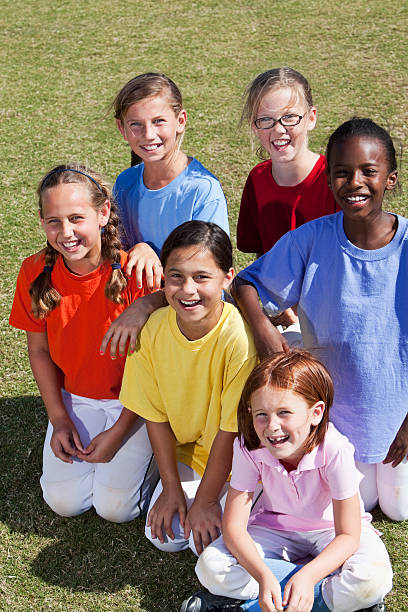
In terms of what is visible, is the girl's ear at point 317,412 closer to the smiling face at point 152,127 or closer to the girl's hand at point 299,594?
the girl's hand at point 299,594

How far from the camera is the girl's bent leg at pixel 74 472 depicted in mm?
3004

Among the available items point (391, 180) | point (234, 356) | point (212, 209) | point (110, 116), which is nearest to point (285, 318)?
point (212, 209)

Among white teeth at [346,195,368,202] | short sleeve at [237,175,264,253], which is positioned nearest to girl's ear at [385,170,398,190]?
white teeth at [346,195,368,202]

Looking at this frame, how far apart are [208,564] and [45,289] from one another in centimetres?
122

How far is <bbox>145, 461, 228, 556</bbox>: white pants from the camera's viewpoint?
9.21ft

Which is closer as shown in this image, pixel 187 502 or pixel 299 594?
pixel 299 594

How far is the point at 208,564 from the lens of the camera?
251cm

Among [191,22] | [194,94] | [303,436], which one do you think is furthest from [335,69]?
[303,436]

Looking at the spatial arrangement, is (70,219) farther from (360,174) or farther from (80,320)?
(360,174)

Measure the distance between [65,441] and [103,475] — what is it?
0.66ft

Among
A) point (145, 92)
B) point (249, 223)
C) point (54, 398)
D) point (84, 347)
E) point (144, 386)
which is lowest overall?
point (54, 398)

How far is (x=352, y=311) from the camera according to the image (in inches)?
102

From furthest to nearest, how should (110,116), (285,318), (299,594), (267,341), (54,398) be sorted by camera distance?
(110,116)
(285,318)
(54,398)
(267,341)
(299,594)

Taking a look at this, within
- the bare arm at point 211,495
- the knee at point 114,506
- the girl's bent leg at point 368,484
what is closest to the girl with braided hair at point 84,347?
the knee at point 114,506
